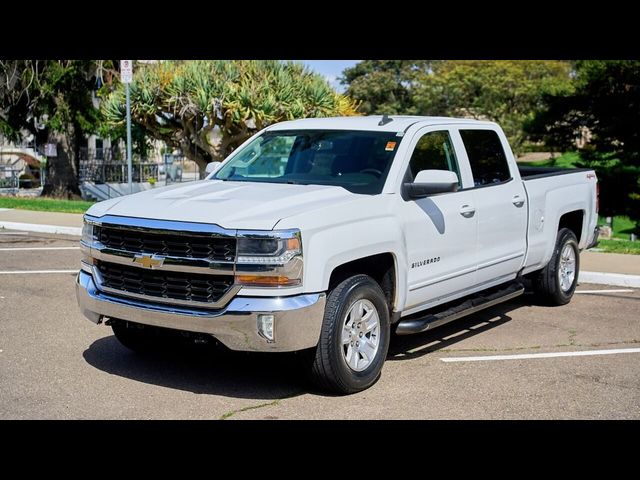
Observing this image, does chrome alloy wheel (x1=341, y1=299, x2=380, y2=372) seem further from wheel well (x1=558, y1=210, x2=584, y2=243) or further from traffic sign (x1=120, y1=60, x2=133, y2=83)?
traffic sign (x1=120, y1=60, x2=133, y2=83)

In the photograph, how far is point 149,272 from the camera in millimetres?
5715

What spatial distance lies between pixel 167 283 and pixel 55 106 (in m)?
21.2

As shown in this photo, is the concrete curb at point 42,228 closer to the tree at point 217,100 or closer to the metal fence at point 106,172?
the tree at point 217,100

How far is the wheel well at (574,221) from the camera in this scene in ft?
30.5

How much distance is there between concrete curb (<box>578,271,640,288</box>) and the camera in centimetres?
1020

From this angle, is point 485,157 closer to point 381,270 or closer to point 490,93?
point 381,270

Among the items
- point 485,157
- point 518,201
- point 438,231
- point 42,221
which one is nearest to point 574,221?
point 518,201

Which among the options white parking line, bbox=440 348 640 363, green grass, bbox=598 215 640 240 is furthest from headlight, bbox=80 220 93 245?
green grass, bbox=598 215 640 240

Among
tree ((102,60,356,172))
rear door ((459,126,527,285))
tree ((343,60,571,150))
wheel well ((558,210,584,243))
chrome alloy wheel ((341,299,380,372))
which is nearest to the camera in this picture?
chrome alloy wheel ((341,299,380,372))

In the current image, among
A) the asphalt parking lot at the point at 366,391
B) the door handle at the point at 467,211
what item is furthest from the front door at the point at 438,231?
the asphalt parking lot at the point at 366,391

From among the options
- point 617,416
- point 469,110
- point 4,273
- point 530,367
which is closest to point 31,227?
point 4,273

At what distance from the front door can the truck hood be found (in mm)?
670

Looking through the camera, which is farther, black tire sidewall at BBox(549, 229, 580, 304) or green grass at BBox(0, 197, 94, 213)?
green grass at BBox(0, 197, 94, 213)
